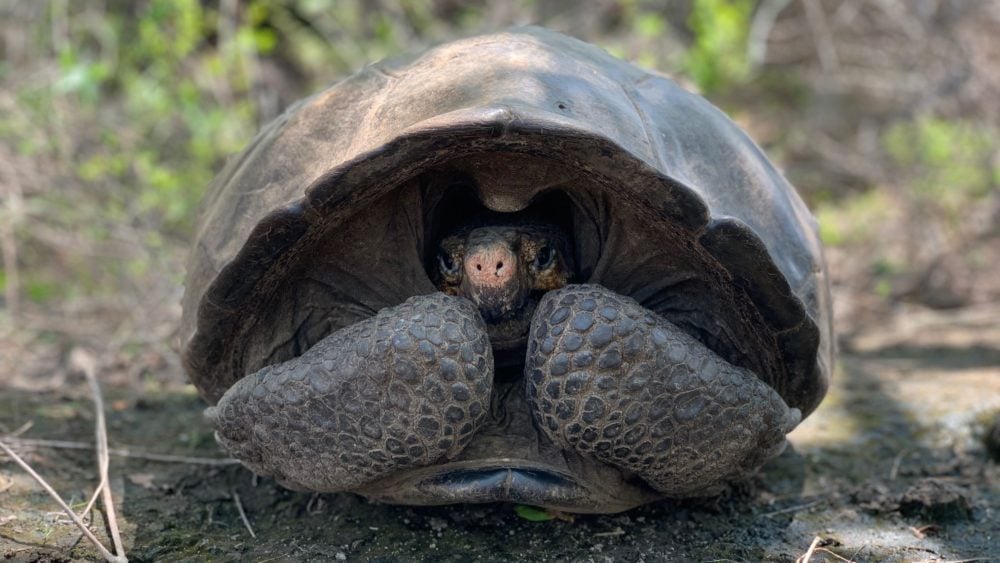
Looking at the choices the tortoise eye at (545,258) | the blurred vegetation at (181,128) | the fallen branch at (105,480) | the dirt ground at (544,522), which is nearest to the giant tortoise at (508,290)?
the tortoise eye at (545,258)

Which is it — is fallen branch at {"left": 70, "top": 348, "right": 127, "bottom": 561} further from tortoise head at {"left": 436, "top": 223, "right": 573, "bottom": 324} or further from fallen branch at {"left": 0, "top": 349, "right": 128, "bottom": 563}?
tortoise head at {"left": 436, "top": 223, "right": 573, "bottom": 324}

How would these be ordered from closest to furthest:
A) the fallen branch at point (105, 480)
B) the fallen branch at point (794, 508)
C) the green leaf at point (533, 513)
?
the fallen branch at point (105, 480) < the green leaf at point (533, 513) < the fallen branch at point (794, 508)

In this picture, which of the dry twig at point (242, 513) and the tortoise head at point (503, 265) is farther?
the dry twig at point (242, 513)

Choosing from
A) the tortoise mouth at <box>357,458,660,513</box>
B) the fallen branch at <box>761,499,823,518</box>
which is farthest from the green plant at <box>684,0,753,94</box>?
the tortoise mouth at <box>357,458,660,513</box>

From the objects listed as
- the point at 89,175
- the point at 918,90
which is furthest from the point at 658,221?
the point at 918,90

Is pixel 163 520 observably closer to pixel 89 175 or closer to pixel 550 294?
pixel 550 294

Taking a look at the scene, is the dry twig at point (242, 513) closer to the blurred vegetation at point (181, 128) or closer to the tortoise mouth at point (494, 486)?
the tortoise mouth at point (494, 486)

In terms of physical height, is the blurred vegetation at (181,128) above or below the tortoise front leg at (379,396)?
above

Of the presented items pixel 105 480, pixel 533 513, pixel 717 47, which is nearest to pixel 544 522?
pixel 533 513
